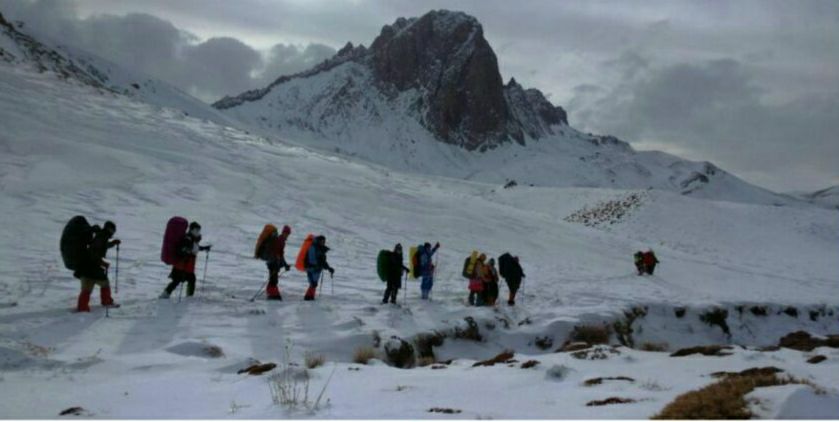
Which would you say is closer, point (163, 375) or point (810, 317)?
point (163, 375)

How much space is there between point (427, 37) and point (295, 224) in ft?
587

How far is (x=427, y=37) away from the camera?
19650 cm

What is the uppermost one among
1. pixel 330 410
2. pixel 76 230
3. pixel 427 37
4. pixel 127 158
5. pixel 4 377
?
pixel 427 37

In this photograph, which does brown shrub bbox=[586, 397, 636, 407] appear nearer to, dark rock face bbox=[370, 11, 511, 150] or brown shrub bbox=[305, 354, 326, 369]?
brown shrub bbox=[305, 354, 326, 369]

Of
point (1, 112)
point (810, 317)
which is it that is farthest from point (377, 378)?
point (1, 112)

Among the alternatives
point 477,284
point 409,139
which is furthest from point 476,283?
point 409,139

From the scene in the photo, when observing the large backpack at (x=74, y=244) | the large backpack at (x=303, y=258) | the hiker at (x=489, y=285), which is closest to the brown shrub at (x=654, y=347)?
the hiker at (x=489, y=285)

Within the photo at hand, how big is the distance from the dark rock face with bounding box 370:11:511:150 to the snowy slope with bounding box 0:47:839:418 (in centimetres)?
12708

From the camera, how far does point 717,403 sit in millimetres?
5707

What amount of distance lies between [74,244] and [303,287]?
6.51 m

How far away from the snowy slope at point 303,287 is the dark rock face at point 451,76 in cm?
12708

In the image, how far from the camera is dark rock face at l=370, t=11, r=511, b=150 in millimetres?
176625

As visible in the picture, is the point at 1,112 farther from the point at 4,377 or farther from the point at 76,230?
the point at 4,377

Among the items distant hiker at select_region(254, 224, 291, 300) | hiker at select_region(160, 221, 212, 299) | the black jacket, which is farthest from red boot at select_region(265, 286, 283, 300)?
the black jacket
